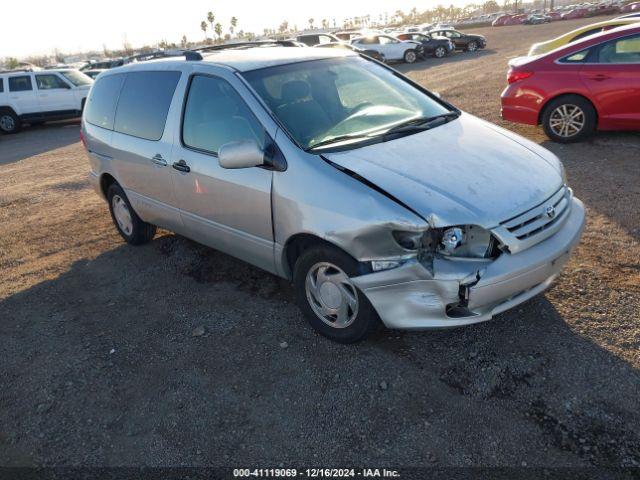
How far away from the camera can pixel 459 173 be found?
306cm

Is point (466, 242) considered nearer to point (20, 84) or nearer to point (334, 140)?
point (334, 140)

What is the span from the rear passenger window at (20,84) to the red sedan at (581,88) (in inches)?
565

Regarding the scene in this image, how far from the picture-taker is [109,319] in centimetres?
402

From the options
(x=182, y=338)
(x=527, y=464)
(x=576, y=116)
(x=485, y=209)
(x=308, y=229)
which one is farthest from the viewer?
(x=576, y=116)

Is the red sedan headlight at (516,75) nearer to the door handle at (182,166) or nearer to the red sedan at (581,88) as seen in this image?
the red sedan at (581,88)

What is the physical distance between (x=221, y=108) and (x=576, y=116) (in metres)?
5.48

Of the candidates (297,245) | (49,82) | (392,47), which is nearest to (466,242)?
(297,245)

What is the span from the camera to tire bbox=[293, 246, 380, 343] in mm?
3080

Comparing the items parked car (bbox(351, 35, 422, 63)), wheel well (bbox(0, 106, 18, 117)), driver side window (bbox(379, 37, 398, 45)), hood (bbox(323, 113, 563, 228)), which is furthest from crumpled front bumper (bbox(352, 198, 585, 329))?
driver side window (bbox(379, 37, 398, 45))

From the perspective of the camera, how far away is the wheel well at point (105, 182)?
17.4 feet

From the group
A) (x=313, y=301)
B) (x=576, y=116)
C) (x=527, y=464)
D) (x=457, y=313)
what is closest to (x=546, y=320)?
(x=457, y=313)

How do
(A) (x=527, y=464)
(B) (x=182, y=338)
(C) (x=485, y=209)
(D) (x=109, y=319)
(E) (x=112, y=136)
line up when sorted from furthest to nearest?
(E) (x=112, y=136), (D) (x=109, y=319), (B) (x=182, y=338), (C) (x=485, y=209), (A) (x=527, y=464)

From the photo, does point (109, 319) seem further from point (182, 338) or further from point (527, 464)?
point (527, 464)

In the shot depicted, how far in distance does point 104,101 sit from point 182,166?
5.92 ft
